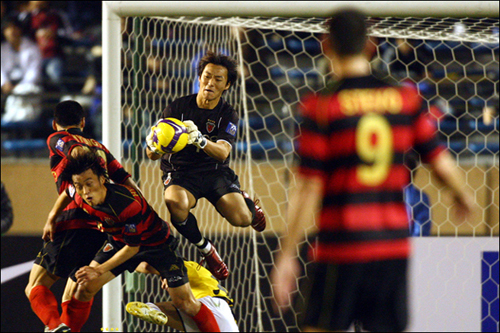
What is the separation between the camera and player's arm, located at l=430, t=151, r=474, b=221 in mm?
1849

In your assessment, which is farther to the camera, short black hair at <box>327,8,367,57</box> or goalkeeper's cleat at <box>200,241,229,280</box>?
goalkeeper's cleat at <box>200,241,229,280</box>

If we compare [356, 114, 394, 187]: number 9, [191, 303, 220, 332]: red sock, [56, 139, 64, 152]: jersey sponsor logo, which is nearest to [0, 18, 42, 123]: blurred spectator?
[56, 139, 64, 152]: jersey sponsor logo

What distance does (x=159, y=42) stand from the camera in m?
4.50

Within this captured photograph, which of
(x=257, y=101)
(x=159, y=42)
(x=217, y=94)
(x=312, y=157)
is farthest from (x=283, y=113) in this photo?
(x=312, y=157)

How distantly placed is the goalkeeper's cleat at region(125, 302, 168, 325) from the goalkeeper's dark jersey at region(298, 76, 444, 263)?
4.88ft

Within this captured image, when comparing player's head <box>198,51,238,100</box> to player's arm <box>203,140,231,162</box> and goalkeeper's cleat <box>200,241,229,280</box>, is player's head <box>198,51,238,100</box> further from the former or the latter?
goalkeeper's cleat <box>200,241,229,280</box>

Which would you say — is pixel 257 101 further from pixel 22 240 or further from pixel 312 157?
pixel 312 157

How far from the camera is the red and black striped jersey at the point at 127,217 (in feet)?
9.55

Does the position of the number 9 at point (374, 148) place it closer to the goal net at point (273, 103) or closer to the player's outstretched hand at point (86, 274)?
the player's outstretched hand at point (86, 274)

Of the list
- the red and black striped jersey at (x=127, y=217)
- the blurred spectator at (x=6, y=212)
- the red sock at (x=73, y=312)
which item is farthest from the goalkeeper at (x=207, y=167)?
the blurred spectator at (x=6, y=212)

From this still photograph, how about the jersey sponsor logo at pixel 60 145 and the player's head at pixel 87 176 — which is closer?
the player's head at pixel 87 176

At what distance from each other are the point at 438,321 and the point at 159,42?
296 centimetres

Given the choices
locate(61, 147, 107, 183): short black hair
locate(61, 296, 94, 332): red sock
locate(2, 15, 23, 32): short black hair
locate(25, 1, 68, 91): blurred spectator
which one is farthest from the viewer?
locate(2, 15, 23, 32): short black hair

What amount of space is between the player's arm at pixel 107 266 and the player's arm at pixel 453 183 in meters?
1.70
